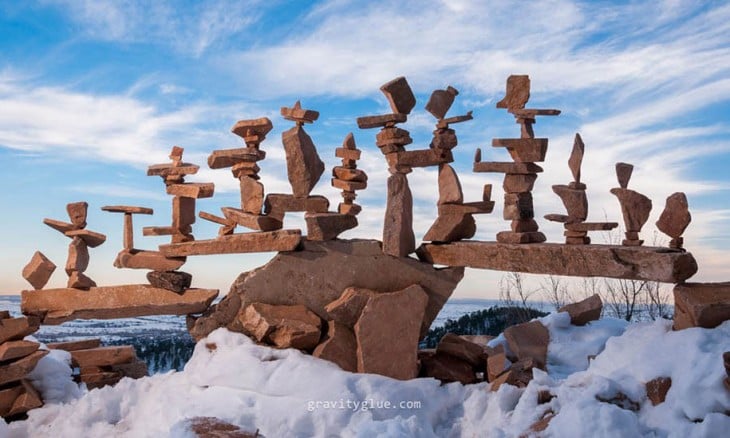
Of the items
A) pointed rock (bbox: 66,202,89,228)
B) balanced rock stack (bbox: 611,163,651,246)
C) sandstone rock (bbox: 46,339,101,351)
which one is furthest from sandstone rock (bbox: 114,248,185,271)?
balanced rock stack (bbox: 611,163,651,246)

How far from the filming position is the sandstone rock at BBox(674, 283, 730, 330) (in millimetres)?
5504

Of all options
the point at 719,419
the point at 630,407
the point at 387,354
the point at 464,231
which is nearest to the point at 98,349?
the point at 387,354

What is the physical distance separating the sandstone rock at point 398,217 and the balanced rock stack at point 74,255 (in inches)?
134

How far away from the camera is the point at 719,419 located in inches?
180

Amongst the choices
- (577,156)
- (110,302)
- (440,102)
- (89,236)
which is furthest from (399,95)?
(110,302)

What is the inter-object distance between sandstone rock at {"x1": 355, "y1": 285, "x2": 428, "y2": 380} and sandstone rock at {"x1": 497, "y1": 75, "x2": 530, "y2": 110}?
2148 millimetres

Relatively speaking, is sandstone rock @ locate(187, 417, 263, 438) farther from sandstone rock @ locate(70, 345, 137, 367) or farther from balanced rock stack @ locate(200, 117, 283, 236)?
sandstone rock @ locate(70, 345, 137, 367)

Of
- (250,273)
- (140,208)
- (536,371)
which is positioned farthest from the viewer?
(140,208)

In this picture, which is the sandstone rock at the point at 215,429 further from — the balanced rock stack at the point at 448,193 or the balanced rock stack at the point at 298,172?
the balanced rock stack at the point at 448,193

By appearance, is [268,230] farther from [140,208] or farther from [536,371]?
[536,371]

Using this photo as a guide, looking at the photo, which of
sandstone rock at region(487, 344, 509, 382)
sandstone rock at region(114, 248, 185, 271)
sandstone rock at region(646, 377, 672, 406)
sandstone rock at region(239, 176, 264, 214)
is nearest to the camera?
sandstone rock at region(646, 377, 672, 406)

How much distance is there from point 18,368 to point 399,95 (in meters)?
5.20

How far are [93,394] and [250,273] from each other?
6.86 feet

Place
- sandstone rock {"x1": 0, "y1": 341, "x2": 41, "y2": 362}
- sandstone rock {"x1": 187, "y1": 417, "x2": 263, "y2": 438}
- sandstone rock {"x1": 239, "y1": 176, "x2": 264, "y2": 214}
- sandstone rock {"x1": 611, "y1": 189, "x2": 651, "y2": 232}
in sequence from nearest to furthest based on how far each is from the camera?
sandstone rock {"x1": 187, "y1": 417, "x2": 263, "y2": 438} < sandstone rock {"x1": 611, "y1": 189, "x2": 651, "y2": 232} < sandstone rock {"x1": 239, "y1": 176, "x2": 264, "y2": 214} < sandstone rock {"x1": 0, "y1": 341, "x2": 41, "y2": 362}
